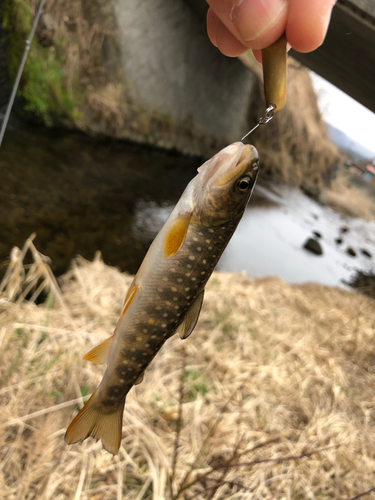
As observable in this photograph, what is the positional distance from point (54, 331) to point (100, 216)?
390 cm

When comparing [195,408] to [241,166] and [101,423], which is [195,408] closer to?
[101,423]

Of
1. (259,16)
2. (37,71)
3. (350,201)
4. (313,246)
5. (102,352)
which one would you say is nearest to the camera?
(259,16)

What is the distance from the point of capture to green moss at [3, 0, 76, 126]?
7199 mm

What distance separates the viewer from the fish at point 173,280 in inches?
53.9

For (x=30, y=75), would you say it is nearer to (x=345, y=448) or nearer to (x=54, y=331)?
(x=54, y=331)

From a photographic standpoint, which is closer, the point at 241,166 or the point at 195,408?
the point at 241,166

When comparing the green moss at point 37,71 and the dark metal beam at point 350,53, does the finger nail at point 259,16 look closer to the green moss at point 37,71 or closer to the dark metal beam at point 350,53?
the dark metal beam at point 350,53

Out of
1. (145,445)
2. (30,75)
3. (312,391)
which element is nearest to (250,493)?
(145,445)

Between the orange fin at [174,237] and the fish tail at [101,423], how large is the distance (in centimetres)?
68

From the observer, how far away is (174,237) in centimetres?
135

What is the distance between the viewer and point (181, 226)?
4.46ft

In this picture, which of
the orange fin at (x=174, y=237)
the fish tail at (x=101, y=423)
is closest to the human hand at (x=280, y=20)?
the orange fin at (x=174, y=237)

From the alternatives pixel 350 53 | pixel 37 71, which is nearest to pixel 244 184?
pixel 350 53

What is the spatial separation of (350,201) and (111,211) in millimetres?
16831
